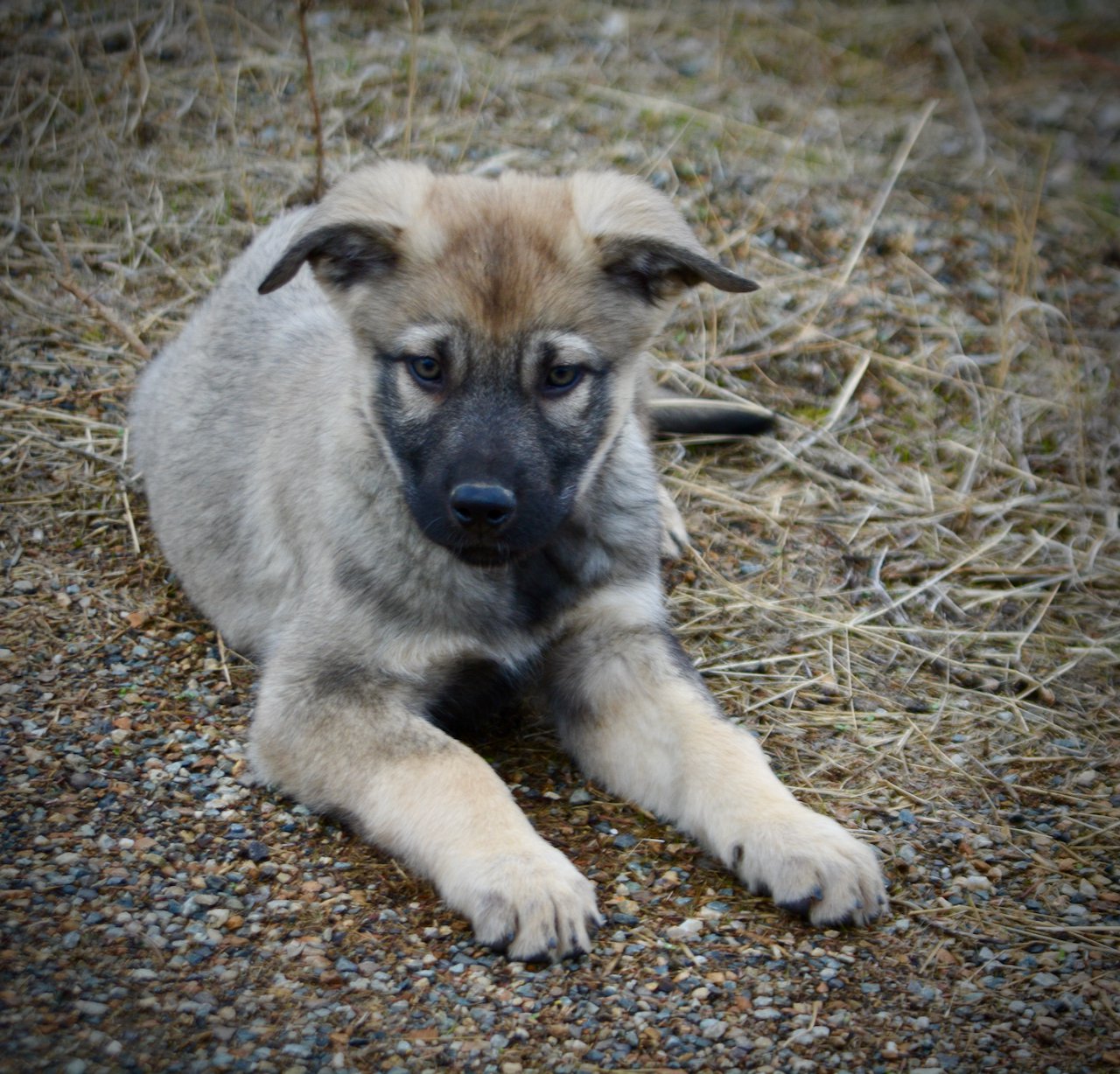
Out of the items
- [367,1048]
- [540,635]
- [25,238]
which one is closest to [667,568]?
[540,635]

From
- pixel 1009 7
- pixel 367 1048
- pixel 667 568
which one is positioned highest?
pixel 1009 7

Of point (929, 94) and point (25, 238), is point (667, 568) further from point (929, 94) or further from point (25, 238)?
point (929, 94)

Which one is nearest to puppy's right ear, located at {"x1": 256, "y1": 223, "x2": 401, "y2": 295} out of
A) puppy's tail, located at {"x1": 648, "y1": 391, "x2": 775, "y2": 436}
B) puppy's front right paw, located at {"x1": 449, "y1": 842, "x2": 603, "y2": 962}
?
puppy's front right paw, located at {"x1": 449, "y1": 842, "x2": 603, "y2": 962}

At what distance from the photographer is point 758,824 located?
3.45 meters

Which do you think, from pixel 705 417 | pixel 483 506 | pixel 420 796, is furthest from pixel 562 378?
pixel 705 417

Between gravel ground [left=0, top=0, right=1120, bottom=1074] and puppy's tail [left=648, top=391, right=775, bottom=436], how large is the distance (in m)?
0.12

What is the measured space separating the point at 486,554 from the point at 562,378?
52cm

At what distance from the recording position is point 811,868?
3.33m

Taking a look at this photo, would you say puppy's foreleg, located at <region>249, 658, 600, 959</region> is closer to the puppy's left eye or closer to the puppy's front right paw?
the puppy's front right paw

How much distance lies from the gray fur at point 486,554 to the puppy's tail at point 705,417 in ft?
4.10

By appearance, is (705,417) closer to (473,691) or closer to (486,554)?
(473,691)

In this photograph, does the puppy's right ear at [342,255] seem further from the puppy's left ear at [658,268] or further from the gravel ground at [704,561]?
the gravel ground at [704,561]

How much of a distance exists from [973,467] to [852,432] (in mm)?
544

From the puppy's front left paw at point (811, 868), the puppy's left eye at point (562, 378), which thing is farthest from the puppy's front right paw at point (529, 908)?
the puppy's left eye at point (562, 378)
